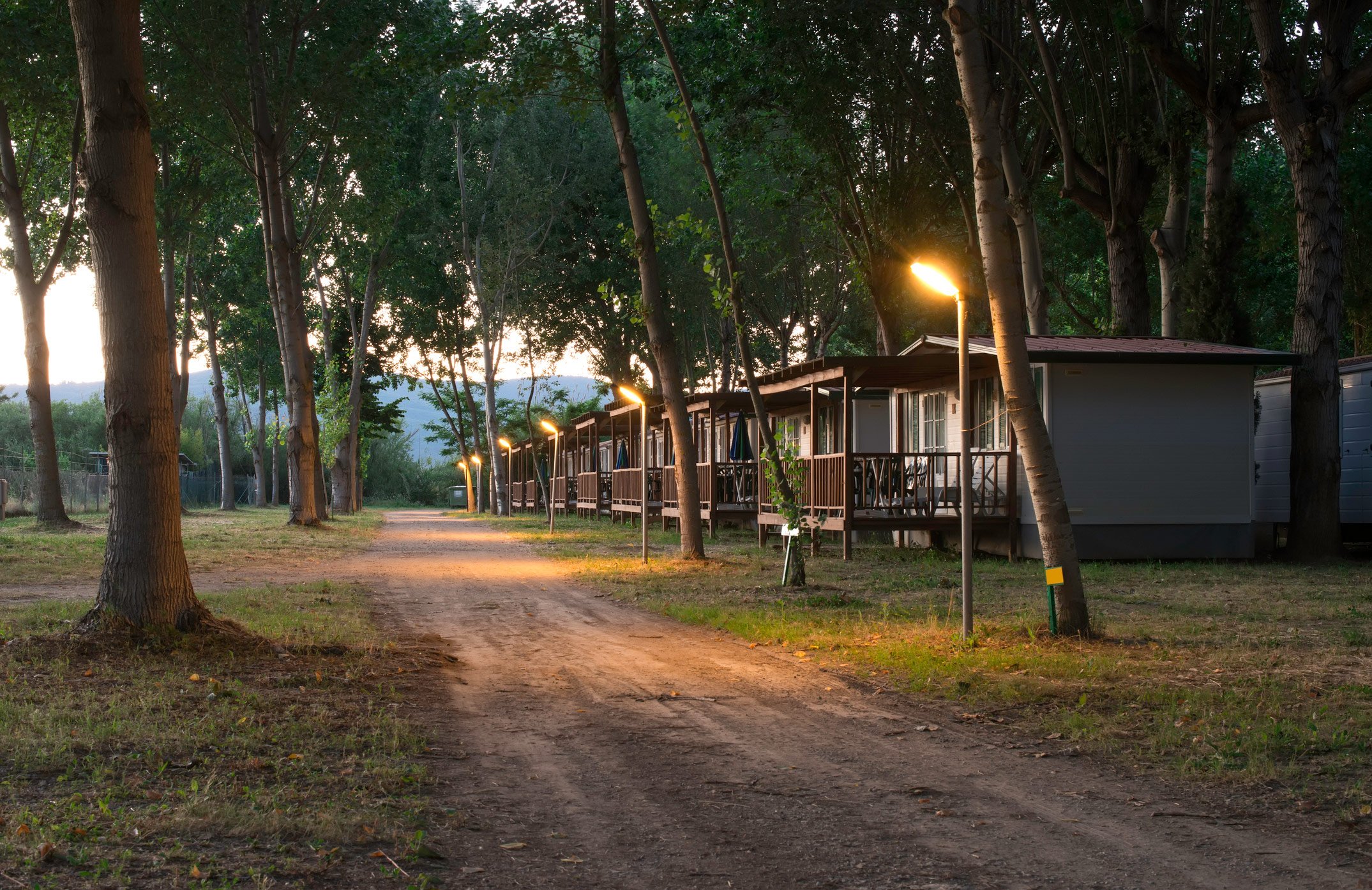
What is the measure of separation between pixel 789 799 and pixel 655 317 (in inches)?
527

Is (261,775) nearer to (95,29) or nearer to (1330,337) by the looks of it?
(95,29)

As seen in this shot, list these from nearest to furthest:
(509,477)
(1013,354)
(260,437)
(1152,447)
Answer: (1013,354), (1152,447), (509,477), (260,437)

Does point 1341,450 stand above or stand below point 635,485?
above

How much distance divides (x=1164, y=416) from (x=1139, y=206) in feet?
18.5

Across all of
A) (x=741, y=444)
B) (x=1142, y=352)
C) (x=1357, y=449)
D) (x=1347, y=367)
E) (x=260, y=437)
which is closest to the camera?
(x=1142, y=352)

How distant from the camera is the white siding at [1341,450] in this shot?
1902 centimetres

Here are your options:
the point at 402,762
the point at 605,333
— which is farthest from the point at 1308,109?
the point at 605,333

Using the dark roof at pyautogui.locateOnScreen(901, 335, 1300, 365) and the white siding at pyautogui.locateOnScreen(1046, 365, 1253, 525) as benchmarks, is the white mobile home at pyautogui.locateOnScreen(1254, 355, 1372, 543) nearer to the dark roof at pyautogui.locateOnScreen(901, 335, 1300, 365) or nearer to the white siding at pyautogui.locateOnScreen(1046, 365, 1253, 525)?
the white siding at pyautogui.locateOnScreen(1046, 365, 1253, 525)

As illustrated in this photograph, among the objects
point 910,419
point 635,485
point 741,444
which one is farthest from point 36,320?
point 910,419

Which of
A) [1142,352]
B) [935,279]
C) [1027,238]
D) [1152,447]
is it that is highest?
[1027,238]

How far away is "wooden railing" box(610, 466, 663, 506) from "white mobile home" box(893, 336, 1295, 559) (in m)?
13.6

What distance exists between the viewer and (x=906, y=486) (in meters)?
19.1

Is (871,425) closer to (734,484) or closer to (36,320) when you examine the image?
(734,484)

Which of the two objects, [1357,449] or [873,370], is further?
[1357,449]
